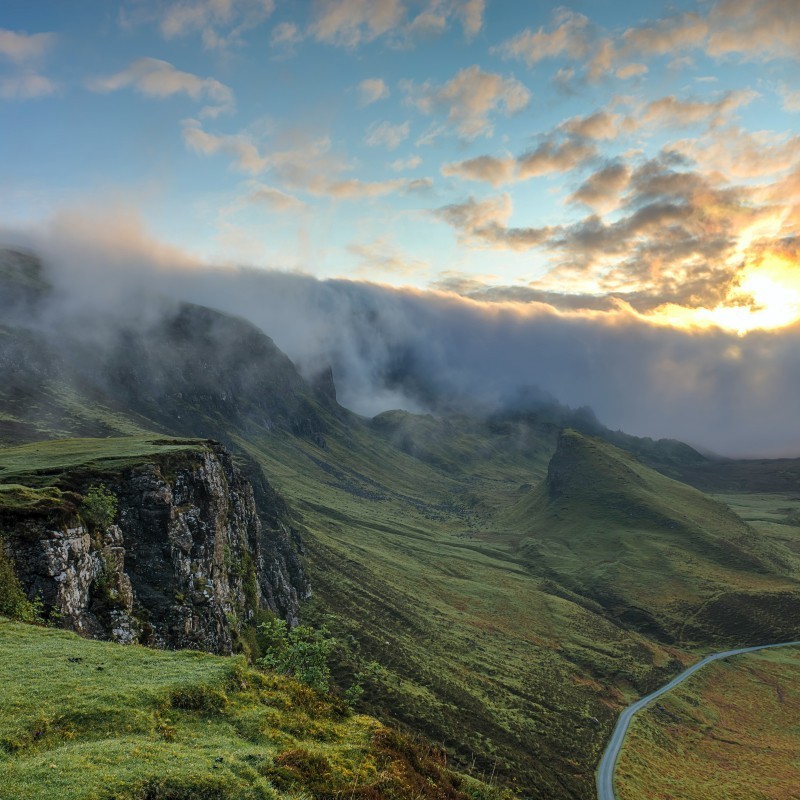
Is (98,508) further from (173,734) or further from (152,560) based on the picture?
(173,734)

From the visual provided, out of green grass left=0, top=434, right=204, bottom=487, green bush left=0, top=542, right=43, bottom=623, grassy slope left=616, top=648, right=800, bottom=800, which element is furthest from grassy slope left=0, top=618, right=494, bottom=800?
grassy slope left=616, top=648, right=800, bottom=800

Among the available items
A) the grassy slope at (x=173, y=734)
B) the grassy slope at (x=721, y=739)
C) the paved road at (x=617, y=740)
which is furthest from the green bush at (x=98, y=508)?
the grassy slope at (x=721, y=739)

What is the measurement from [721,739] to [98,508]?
16081 centimetres

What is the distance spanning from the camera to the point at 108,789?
19641 mm

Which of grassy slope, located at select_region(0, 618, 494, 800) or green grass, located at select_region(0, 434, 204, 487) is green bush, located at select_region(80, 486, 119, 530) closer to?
green grass, located at select_region(0, 434, 204, 487)

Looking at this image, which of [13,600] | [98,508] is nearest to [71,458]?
[98,508]

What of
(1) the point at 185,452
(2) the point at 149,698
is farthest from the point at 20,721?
(1) the point at 185,452

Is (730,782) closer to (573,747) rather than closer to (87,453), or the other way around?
(573,747)

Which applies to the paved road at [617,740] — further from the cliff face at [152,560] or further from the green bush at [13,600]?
Answer: the green bush at [13,600]

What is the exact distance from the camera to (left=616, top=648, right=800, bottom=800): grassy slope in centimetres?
10350

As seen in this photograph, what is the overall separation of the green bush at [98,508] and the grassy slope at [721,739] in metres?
106

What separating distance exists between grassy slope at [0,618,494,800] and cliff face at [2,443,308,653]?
35.4ft

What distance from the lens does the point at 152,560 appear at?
213 ft

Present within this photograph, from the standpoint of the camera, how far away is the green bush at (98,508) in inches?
2242
